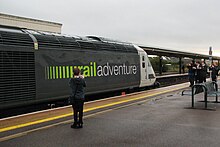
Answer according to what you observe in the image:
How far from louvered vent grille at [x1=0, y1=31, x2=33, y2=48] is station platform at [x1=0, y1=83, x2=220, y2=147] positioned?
6.57 ft

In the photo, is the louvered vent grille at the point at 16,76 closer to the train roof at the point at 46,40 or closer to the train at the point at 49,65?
the train at the point at 49,65

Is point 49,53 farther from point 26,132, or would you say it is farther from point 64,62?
point 26,132

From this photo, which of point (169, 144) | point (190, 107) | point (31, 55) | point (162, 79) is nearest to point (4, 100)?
point (31, 55)

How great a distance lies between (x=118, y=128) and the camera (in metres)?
5.90

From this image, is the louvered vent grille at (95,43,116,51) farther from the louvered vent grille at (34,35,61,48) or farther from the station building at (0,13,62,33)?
the station building at (0,13,62,33)

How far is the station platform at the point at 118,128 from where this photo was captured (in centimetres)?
491

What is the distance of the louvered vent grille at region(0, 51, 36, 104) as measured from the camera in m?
6.73

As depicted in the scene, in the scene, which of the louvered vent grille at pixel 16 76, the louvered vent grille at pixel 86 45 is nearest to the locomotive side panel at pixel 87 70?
the louvered vent grille at pixel 86 45

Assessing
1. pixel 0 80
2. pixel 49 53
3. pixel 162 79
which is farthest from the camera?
pixel 162 79

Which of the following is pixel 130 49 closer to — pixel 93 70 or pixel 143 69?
pixel 143 69

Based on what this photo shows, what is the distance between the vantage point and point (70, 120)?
264 inches

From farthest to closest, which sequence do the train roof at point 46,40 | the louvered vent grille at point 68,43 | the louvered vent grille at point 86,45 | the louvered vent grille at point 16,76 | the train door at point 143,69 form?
1. the train door at point 143,69
2. the louvered vent grille at point 86,45
3. the louvered vent grille at point 68,43
4. the train roof at point 46,40
5. the louvered vent grille at point 16,76

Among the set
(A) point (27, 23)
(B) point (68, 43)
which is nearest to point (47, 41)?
(B) point (68, 43)

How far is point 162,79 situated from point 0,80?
63.6 ft
